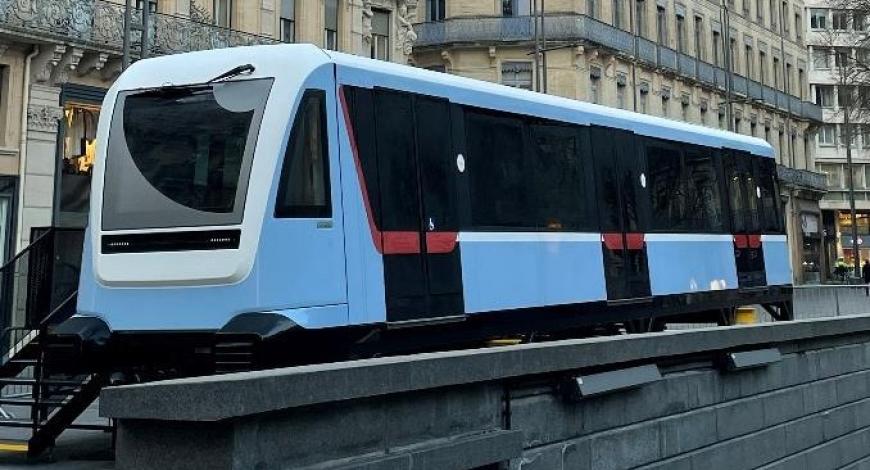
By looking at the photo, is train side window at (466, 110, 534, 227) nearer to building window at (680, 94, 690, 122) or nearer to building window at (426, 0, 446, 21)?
building window at (426, 0, 446, 21)

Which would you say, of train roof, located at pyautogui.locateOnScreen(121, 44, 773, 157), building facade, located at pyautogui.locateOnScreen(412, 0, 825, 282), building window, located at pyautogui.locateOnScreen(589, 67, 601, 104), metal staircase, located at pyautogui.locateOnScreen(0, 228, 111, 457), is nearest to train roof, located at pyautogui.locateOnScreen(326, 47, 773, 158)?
train roof, located at pyautogui.locateOnScreen(121, 44, 773, 157)

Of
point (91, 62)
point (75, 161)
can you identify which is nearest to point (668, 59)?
point (91, 62)

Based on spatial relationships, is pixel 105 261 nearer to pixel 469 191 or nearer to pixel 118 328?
pixel 118 328

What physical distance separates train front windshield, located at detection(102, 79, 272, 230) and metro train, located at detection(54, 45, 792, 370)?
0.02 meters

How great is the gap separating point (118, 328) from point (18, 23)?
49.6 ft

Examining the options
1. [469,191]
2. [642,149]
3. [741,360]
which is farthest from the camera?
[642,149]

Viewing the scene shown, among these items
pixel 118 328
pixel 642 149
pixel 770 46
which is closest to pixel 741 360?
pixel 642 149

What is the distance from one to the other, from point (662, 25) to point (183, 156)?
44372 mm

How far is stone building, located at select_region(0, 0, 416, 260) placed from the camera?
20609 mm

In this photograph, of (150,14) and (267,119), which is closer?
(267,119)

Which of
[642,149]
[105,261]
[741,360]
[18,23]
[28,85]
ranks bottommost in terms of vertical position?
[741,360]

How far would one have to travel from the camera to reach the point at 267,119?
25.4ft

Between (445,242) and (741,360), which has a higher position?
(445,242)

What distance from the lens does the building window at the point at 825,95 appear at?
7529cm
